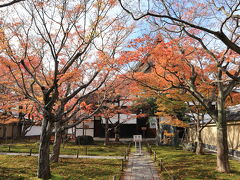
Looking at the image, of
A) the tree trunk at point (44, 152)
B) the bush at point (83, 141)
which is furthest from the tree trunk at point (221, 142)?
the bush at point (83, 141)

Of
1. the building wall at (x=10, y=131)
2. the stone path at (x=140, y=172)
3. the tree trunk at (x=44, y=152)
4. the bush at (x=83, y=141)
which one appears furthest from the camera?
the building wall at (x=10, y=131)

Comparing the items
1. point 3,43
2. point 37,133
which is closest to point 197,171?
point 3,43

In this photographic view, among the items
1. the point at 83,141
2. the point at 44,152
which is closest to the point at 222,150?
the point at 44,152

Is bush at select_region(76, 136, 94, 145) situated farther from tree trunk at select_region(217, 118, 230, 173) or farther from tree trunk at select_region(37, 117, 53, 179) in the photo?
tree trunk at select_region(217, 118, 230, 173)

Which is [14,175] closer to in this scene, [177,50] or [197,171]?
[197,171]

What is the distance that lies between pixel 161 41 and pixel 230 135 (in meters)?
8.26

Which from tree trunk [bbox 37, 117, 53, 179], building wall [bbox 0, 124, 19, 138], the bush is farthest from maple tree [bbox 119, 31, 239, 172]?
building wall [bbox 0, 124, 19, 138]

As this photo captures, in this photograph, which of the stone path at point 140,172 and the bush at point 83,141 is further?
the bush at point 83,141

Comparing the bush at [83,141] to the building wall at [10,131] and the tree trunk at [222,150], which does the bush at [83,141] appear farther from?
the tree trunk at [222,150]

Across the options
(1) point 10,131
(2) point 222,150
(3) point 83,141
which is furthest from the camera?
(1) point 10,131

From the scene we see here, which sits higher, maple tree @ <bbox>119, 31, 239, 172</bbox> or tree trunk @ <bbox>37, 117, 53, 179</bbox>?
maple tree @ <bbox>119, 31, 239, 172</bbox>

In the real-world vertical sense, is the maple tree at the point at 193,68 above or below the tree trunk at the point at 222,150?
above

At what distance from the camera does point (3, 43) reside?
28.1 feet

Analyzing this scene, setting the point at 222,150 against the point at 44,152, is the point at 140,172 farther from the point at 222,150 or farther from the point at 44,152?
the point at 44,152
